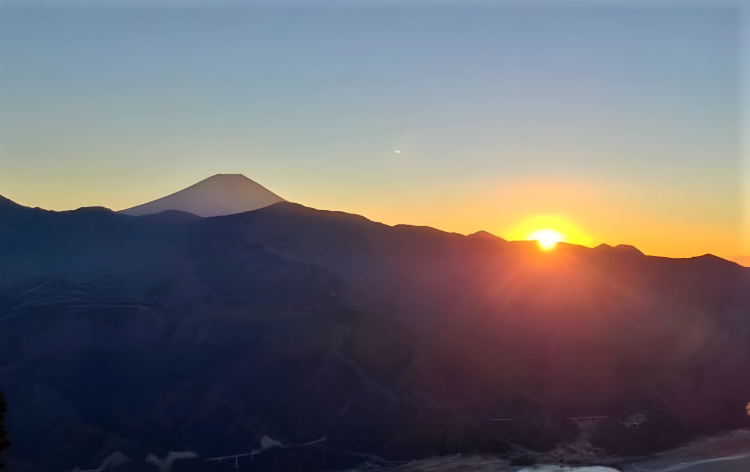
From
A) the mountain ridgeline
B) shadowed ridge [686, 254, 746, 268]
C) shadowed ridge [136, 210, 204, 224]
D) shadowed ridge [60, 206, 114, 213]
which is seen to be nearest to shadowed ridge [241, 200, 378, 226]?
the mountain ridgeline

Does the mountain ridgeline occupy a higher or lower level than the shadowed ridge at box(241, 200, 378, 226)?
lower

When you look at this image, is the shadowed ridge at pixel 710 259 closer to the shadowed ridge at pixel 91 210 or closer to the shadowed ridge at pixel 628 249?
the shadowed ridge at pixel 628 249

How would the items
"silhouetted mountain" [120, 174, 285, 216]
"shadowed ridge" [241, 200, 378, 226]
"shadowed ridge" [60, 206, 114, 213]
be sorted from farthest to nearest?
"silhouetted mountain" [120, 174, 285, 216]
"shadowed ridge" [241, 200, 378, 226]
"shadowed ridge" [60, 206, 114, 213]

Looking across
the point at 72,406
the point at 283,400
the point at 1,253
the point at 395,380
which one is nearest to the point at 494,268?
the point at 395,380

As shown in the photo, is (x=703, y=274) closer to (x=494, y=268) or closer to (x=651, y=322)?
(x=651, y=322)

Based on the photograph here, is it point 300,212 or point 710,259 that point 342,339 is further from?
point 710,259

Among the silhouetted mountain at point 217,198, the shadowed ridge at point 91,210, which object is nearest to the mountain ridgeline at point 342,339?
the shadowed ridge at point 91,210

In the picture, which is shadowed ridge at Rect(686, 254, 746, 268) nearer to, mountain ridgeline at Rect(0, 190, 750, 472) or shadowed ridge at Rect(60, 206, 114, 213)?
mountain ridgeline at Rect(0, 190, 750, 472)
